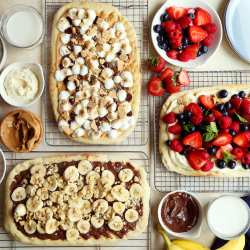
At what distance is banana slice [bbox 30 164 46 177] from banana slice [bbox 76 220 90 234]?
0.27 meters

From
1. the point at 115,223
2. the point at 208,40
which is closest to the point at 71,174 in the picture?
the point at 115,223

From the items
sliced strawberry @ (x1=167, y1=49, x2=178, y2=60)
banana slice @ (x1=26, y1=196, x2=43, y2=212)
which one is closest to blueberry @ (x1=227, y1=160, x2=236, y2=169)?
sliced strawberry @ (x1=167, y1=49, x2=178, y2=60)

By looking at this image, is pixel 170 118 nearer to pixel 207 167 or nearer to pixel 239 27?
pixel 207 167

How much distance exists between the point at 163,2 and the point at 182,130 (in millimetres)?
616

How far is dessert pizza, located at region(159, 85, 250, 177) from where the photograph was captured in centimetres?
222

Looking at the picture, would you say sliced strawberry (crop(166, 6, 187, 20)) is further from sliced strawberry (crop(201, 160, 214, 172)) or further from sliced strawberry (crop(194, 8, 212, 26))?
sliced strawberry (crop(201, 160, 214, 172))

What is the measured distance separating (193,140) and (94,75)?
1.75ft

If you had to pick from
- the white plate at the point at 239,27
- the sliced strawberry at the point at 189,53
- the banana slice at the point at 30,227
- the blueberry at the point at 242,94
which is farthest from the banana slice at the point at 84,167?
the white plate at the point at 239,27

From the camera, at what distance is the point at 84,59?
89.3 inches

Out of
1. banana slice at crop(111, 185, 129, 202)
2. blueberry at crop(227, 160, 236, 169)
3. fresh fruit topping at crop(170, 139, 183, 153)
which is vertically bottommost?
banana slice at crop(111, 185, 129, 202)

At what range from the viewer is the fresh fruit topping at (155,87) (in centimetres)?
226

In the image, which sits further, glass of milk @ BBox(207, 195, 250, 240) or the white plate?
the white plate

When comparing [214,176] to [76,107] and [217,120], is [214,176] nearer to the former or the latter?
[217,120]

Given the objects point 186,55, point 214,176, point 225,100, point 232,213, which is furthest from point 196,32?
point 232,213
